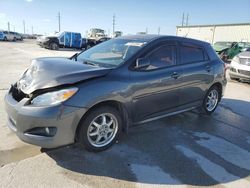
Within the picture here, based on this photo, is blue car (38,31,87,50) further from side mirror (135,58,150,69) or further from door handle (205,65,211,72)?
side mirror (135,58,150,69)

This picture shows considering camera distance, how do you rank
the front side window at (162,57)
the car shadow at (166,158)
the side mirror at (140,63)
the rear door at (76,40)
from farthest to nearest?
the rear door at (76,40), the front side window at (162,57), the side mirror at (140,63), the car shadow at (166,158)

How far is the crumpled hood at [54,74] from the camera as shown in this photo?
317 centimetres

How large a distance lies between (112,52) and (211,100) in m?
2.65

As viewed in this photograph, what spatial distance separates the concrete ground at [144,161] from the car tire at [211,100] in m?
0.76

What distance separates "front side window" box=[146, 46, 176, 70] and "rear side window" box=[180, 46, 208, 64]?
0.27m

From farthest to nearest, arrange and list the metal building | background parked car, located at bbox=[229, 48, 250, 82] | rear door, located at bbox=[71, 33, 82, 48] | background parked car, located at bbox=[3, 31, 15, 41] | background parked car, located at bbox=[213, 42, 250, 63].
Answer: background parked car, located at bbox=[3, 31, 15, 41] < the metal building < rear door, located at bbox=[71, 33, 82, 48] < background parked car, located at bbox=[213, 42, 250, 63] < background parked car, located at bbox=[229, 48, 250, 82]

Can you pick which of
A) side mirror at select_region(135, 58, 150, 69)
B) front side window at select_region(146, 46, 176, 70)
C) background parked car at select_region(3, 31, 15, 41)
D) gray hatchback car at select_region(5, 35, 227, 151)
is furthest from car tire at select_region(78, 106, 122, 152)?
background parked car at select_region(3, 31, 15, 41)

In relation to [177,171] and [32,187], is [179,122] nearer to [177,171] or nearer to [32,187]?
[177,171]

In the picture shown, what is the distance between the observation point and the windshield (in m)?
3.91

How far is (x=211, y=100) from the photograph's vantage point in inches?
222

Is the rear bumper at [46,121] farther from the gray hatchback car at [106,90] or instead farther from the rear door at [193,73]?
the rear door at [193,73]

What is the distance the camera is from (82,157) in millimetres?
3457

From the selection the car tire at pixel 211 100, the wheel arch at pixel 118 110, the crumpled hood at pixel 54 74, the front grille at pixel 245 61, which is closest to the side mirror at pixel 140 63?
the crumpled hood at pixel 54 74

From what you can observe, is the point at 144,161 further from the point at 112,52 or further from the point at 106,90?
the point at 112,52
